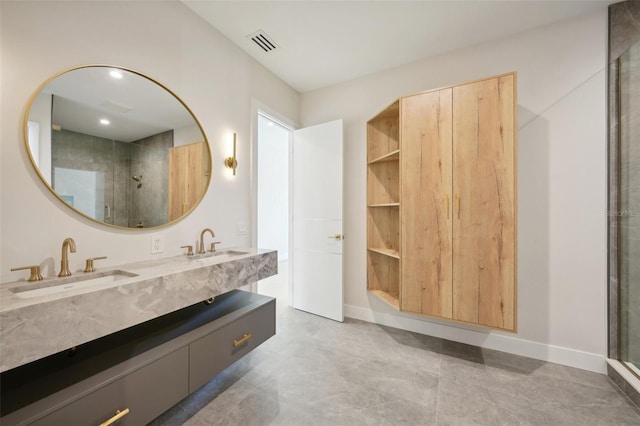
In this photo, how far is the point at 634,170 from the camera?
1686 mm

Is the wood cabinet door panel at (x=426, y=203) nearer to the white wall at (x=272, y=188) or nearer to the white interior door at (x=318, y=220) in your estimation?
the white interior door at (x=318, y=220)

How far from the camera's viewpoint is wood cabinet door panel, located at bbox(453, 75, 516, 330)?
1.76m

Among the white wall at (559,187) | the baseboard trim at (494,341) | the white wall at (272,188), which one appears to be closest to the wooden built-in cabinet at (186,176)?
the baseboard trim at (494,341)

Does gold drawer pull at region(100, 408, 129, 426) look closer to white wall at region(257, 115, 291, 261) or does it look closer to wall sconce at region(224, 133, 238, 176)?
wall sconce at region(224, 133, 238, 176)

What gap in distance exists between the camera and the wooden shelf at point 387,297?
2.30 m

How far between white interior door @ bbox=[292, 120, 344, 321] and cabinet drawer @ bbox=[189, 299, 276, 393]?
1.01 meters

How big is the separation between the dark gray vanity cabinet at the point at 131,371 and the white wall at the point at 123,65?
44 centimetres

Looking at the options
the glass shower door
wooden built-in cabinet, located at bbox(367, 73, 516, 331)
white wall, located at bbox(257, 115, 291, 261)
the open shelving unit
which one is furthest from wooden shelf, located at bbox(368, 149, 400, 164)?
white wall, located at bbox(257, 115, 291, 261)

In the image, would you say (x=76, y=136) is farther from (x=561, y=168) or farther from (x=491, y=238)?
(x=561, y=168)

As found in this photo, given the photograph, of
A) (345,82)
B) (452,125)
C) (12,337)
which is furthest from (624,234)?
(12,337)

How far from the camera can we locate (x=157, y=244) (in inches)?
65.1

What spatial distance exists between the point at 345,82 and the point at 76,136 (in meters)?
2.55

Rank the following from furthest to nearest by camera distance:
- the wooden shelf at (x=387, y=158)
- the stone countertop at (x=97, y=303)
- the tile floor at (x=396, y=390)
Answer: the wooden shelf at (x=387, y=158), the tile floor at (x=396, y=390), the stone countertop at (x=97, y=303)

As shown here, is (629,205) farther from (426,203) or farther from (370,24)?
(370,24)
